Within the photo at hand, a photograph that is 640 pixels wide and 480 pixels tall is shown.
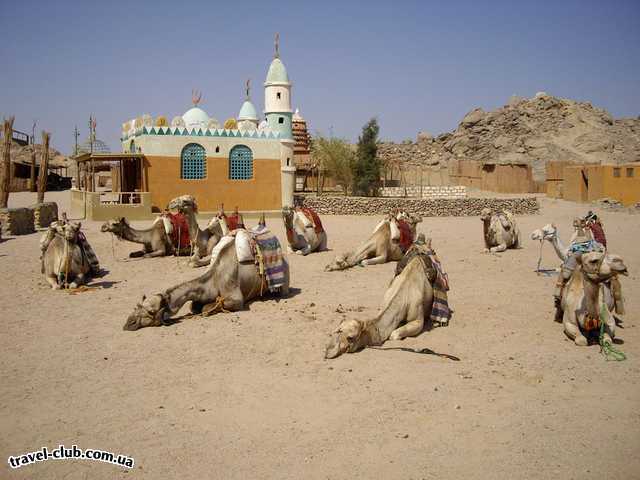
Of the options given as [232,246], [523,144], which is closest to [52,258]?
[232,246]

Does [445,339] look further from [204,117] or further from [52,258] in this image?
[204,117]

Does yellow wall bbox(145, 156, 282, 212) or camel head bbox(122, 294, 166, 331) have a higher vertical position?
yellow wall bbox(145, 156, 282, 212)

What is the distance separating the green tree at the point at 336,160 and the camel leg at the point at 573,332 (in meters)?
26.8

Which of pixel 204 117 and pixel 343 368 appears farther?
pixel 204 117

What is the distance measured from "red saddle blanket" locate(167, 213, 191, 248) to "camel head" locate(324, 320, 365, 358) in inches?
293

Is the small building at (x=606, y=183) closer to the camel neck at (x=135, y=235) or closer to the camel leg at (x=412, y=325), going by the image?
the camel neck at (x=135, y=235)

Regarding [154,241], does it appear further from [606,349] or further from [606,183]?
[606,183]

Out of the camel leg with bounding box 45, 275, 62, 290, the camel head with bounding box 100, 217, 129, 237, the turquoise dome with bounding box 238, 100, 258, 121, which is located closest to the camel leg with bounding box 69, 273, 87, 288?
the camel leg with bounding box 45, 275, 62, 290

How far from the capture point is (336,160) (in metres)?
33.9

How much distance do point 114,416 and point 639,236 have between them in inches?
642

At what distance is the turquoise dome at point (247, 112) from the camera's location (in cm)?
3141

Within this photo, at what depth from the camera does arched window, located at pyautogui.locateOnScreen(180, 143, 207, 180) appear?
23.4 metres

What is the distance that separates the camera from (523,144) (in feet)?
196

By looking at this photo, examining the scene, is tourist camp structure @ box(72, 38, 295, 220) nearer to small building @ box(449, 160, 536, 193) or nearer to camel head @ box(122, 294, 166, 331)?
camel head @ box(122, 294, 166, 331)
